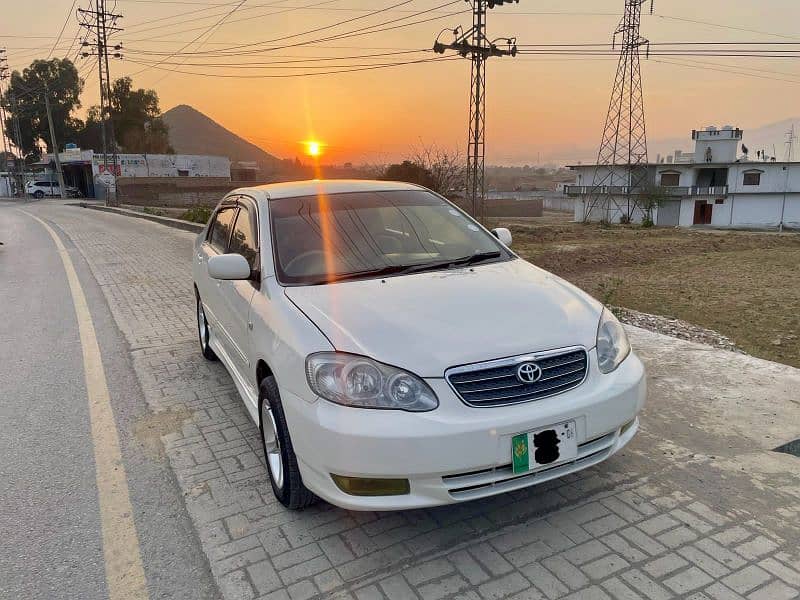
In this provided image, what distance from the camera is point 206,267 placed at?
16.2 ft

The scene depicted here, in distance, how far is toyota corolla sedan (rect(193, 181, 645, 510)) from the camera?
2.52 m

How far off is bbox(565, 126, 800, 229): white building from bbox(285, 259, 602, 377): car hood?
59699mm

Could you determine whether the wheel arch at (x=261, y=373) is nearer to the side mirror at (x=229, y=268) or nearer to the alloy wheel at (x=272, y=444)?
the alloy wheel at (x=272, y=444)

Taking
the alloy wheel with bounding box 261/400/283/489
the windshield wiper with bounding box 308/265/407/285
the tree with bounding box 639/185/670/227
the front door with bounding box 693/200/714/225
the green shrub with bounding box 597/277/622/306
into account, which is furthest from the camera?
the front door with bounding box 693/200/714/225

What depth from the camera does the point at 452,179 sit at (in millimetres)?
23125

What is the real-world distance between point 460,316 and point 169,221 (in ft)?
68.1

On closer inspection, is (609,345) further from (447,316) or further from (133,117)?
(133,117)

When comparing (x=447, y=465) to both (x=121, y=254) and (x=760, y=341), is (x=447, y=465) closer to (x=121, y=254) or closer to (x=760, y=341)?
(x=760, y=341)

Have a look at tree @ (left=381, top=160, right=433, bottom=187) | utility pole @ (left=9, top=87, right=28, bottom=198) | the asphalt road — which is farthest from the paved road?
utility pole @ (left=9, top=87, right=28, bottom=198)

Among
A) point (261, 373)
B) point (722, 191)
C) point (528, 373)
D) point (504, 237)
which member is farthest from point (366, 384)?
point (722, 191)

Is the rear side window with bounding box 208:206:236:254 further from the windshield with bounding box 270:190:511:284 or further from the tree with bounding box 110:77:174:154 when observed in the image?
the tree with bounding box 110:77:174:154

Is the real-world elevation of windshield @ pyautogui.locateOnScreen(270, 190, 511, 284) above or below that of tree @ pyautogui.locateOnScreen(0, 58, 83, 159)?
below

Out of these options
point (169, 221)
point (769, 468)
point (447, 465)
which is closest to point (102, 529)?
point (447, 465)

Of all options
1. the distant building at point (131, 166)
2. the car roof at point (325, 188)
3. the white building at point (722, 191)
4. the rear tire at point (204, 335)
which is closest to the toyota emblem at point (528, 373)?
the car roof at point (325, 188)
